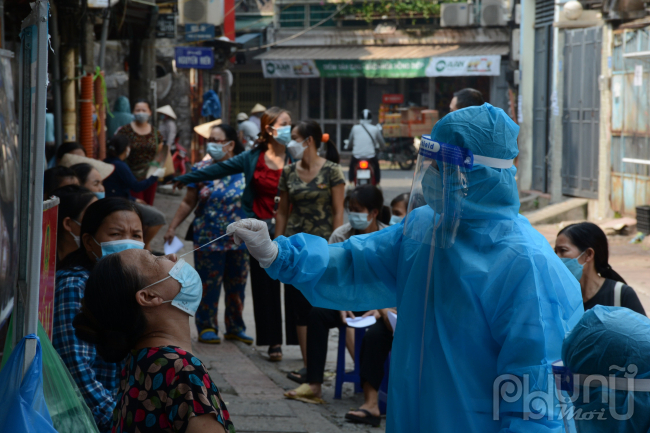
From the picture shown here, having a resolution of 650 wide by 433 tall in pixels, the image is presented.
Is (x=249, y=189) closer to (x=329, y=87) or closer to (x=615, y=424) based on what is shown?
(x=615, y=424)

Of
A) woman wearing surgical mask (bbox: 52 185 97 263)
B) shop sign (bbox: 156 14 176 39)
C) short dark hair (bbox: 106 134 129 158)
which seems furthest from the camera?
shop sign (bbox: 156 14 176 39)

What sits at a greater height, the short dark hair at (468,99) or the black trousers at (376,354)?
the short dark hair at (468,99)

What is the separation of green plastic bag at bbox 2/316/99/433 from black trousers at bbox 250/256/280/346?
3359mm

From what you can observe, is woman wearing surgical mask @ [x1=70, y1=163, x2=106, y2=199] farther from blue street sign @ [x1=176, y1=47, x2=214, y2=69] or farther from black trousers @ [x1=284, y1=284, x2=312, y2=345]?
blue street sign @ [x1=176, y1=47, x2=214, y2=69]

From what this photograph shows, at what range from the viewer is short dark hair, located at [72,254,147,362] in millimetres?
2010

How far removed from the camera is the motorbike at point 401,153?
70.6ft

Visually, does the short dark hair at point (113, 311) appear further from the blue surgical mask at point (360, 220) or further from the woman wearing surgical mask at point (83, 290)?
the blue surgical mask at point (360, 220)

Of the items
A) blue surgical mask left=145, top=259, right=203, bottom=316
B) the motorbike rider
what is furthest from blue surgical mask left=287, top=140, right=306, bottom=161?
the motorbike rider

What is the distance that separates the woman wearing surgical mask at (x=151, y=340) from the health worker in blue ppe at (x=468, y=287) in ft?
1.27

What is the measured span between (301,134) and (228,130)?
103 cm

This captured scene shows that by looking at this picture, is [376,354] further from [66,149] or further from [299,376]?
[66,149]

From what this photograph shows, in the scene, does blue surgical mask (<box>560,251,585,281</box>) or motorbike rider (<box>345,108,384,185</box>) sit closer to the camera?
blue surgical mask (<box>560,251,585,281</box>)

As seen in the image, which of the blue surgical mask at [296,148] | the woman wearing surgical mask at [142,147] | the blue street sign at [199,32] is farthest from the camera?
the blue street sign at [199,32]

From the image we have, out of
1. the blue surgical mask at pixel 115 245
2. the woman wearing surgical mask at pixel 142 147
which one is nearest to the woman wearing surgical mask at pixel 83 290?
the blue surgical mask at pixel 115 245
